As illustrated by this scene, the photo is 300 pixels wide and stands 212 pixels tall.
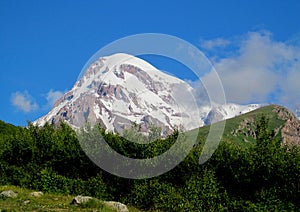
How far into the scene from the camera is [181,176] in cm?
2659

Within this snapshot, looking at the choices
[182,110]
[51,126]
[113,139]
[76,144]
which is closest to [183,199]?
[182,110]

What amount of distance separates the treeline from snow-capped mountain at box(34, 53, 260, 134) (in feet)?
5.95

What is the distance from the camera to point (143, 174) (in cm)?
2709

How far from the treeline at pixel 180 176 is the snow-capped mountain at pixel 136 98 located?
1.81m

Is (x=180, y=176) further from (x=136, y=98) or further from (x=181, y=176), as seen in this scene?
(x=136, y=98)

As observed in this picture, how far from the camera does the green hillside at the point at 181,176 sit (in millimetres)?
24125

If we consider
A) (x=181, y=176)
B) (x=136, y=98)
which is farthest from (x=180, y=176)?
(x=136, y=98)

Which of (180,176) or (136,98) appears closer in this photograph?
(136,98)

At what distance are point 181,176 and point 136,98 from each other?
5805 mm

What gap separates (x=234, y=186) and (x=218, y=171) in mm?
1347

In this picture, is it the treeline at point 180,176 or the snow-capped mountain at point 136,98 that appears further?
the treeline at point 180,176

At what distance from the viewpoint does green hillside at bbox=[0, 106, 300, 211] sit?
24125 mm

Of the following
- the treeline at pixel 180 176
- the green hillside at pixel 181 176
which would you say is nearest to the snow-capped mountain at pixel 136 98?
the green hillside at pixel 181 176

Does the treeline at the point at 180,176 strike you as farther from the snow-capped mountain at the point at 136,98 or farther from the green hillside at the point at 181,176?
the snow-capped mountain at the point at 136,98
